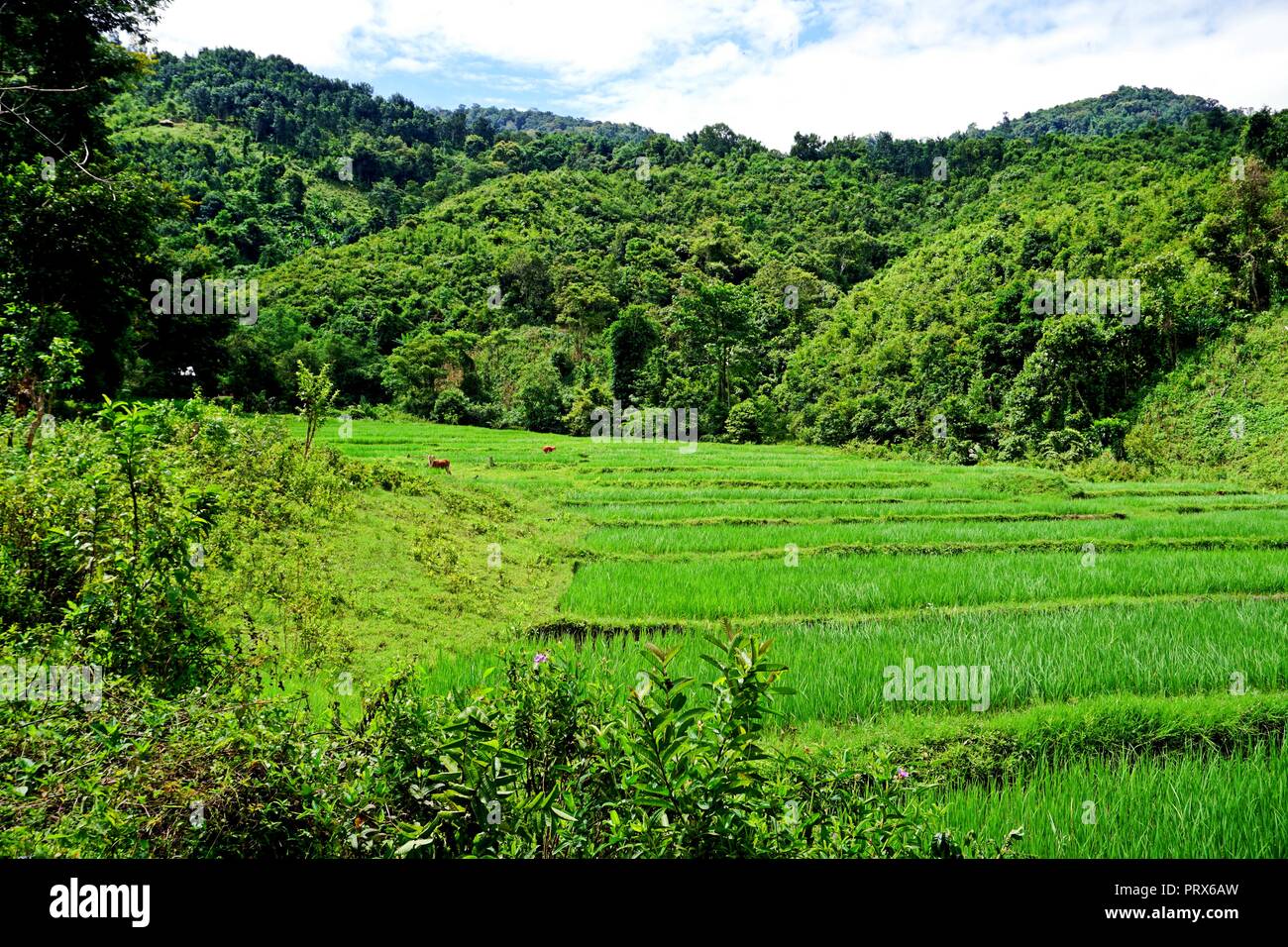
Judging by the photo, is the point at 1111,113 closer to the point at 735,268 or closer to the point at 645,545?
the point at 735,268

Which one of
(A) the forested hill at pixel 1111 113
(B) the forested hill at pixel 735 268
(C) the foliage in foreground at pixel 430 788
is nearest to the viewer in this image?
(C) the foliage in foreground at pixel 430 788

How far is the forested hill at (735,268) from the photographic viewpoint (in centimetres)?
2252

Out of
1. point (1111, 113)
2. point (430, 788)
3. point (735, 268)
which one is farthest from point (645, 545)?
point (1111, 113)

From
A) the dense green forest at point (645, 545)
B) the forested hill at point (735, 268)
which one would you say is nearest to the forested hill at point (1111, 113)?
the forested hill at point (735, 268)

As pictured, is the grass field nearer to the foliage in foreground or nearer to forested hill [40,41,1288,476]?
the foliage in foreground

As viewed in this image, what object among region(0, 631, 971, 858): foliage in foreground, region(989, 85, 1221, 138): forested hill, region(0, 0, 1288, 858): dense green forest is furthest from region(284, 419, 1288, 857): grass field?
region(989, 85, 1221, 138): forested hill

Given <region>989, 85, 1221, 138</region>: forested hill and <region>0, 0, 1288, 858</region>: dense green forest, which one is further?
<region>989, 85, 1221, 138</region>: forested hill

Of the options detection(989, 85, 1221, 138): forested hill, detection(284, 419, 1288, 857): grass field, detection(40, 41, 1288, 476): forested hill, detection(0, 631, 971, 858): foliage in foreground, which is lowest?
detection(284, 419, 1288, 857): grass field

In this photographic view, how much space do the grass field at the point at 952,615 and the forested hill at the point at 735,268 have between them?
10919 mm

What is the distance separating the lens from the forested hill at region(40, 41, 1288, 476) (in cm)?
2252

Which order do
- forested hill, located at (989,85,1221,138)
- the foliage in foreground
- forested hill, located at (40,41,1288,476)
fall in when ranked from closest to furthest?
1. the foliage in foreground
2. forested hill, located at (40,41,1288,476)
3. forested hill, located at (989,85,1221,138)

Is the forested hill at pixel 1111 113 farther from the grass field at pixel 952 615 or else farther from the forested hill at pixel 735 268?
the grass field at pixel 952 615

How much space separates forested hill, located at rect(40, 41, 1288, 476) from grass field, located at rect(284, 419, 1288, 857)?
10.9m
